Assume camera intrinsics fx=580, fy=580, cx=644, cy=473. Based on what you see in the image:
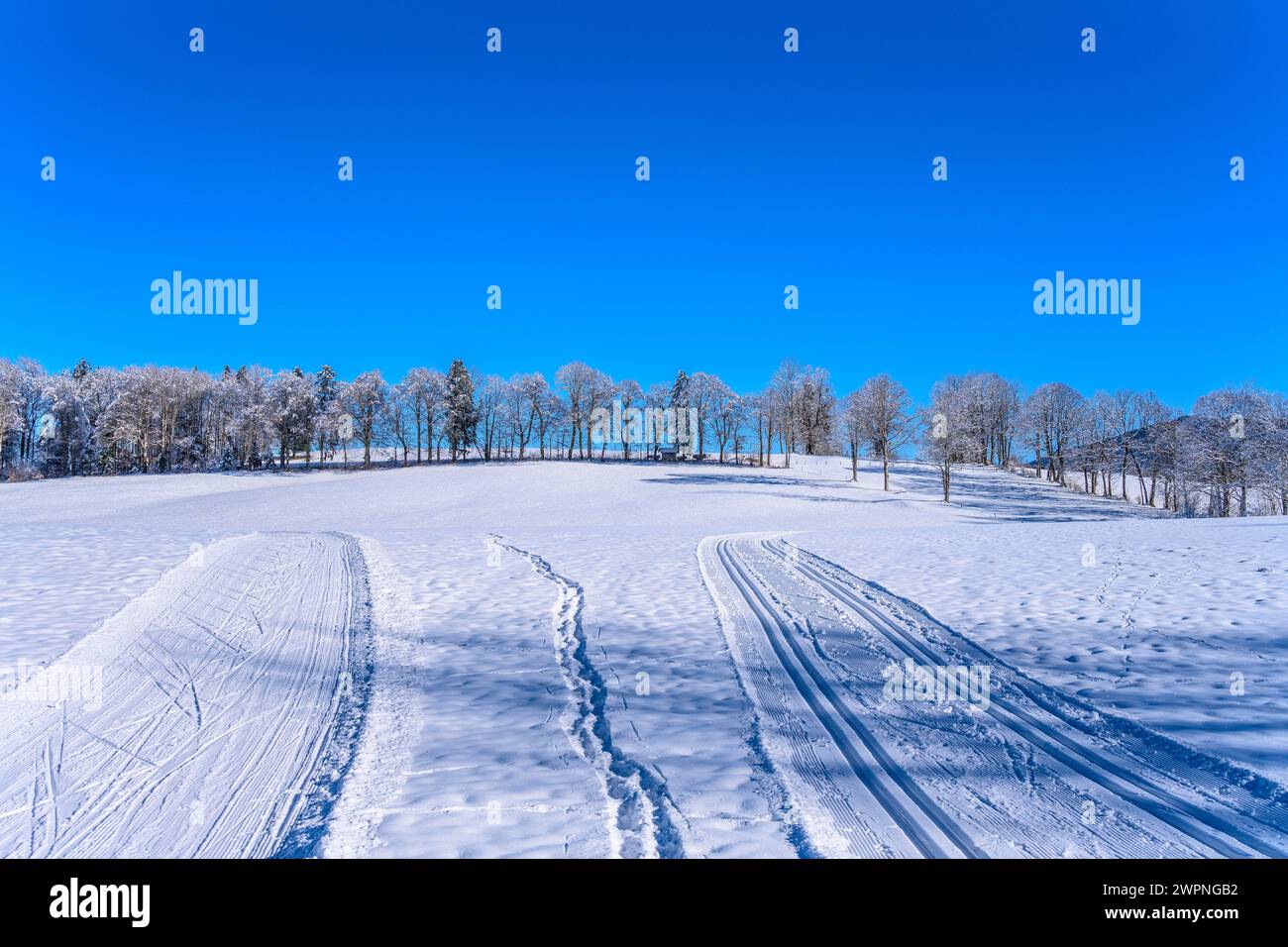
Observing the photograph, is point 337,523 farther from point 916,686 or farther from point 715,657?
point 916,686

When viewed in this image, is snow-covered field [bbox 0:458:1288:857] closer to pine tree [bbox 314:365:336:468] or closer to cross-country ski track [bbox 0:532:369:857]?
cross-country ski track [bbox 0:532:369:857]

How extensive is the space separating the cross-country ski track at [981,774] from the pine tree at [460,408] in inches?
2722

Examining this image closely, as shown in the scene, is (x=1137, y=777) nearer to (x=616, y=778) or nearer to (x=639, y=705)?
(x=616, y=778)

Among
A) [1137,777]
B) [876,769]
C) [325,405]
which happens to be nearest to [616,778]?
[876,769]

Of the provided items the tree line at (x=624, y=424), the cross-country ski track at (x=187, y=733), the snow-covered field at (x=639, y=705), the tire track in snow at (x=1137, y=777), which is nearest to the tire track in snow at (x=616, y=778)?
the snow-covered field at (x=639, y=705)

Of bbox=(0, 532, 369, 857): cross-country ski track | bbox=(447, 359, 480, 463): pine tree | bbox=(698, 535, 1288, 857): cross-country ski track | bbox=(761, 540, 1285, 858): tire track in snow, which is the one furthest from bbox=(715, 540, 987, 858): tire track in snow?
bbox=(447, 359, 480, 463): pine tree

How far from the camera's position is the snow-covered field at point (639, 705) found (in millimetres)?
3777

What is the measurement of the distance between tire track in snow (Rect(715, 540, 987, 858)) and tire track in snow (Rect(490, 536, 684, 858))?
1.49 metres

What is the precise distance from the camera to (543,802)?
13.3 ft

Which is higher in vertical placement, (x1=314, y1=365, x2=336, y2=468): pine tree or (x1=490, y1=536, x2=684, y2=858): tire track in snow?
(x1=314, y1=365, x2=336, y2=468): pine tree

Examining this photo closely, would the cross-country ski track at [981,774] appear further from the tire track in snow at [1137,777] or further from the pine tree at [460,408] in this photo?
the pine tree at [460,408]

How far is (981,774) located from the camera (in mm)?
4438

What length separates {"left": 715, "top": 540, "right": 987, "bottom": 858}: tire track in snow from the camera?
358 centimetres
